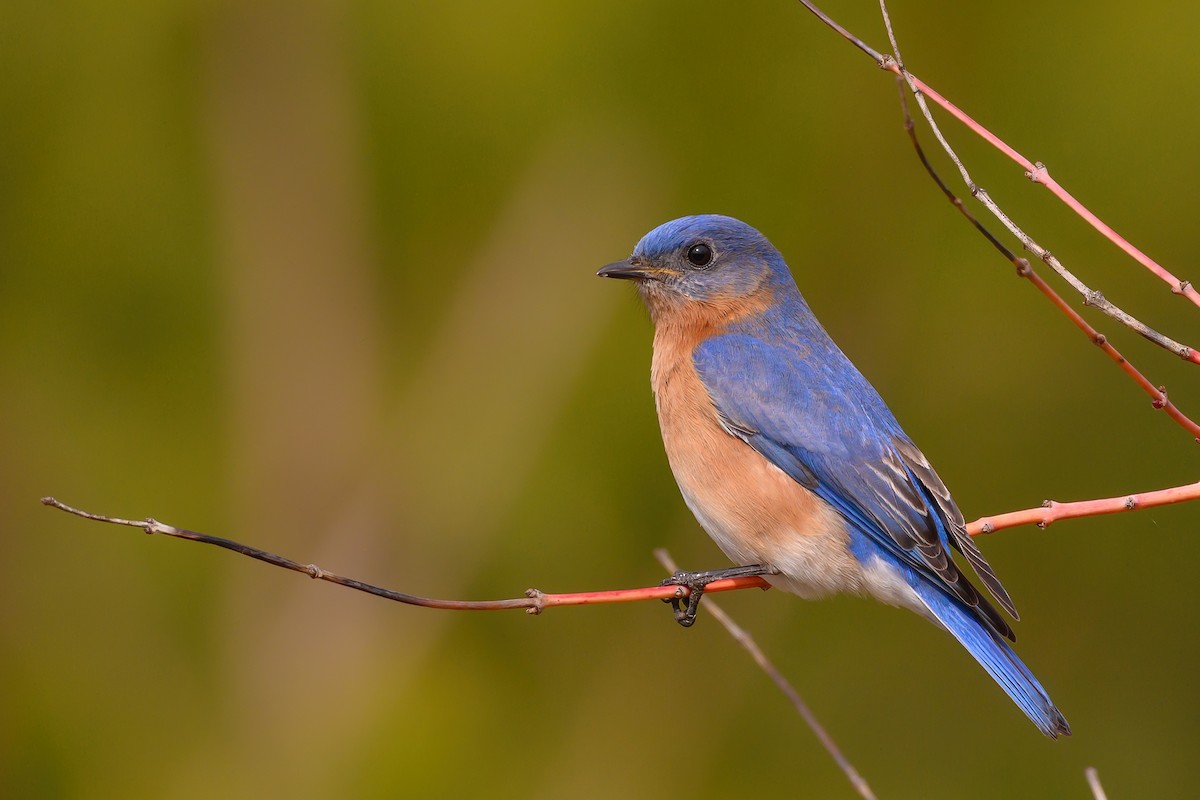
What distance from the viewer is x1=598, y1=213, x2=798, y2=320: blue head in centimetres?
451

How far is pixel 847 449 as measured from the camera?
158 inches

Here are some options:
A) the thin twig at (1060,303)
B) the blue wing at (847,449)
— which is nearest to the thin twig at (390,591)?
the blue wing at (847,449)

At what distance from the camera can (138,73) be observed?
21.8 feet

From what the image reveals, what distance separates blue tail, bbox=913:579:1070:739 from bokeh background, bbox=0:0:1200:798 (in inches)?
79.1

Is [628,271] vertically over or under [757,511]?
over

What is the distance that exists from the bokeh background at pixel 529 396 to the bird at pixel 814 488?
5.48 feet

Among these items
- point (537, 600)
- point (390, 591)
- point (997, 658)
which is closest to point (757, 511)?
point (997, 658)

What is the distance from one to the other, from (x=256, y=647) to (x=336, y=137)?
7.55 ft

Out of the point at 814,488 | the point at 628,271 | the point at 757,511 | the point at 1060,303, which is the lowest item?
the point at 757,511

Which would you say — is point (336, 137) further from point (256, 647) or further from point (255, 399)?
point (256, 647)

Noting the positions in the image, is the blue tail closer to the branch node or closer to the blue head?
the blue head

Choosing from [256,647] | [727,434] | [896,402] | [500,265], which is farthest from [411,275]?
[727,434]

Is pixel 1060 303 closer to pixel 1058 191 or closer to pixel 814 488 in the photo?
pixel 1058 191

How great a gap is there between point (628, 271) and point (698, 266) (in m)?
0.24
